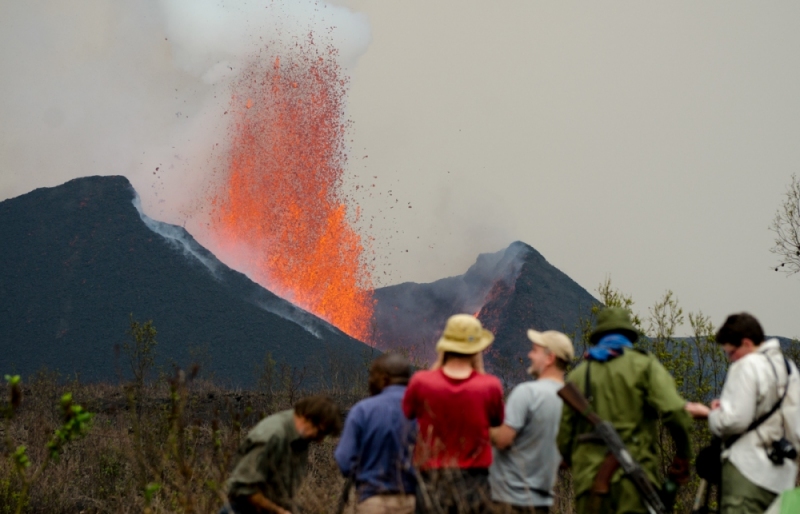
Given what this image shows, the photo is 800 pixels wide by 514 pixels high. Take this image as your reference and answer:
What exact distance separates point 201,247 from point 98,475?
4942cm

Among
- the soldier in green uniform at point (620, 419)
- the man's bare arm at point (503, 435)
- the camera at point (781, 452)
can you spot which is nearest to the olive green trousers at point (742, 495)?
the camera at point (781, 452)

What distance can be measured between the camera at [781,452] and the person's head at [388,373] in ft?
6.91

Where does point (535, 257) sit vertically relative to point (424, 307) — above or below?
above

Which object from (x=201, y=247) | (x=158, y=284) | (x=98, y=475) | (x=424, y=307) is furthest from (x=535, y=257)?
(x=98, y=475)

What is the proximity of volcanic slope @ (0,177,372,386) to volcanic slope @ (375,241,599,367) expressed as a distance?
1857 centimetres

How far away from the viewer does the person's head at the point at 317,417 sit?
4.76m

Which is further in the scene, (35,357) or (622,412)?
(35,357)

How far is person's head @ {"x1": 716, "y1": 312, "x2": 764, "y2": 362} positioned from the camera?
4930 mm

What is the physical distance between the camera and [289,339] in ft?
170

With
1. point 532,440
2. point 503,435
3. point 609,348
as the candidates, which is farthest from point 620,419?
point 503,435

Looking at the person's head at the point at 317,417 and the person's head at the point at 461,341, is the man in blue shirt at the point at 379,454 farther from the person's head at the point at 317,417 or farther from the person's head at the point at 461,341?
the person's head at the point at 461,341

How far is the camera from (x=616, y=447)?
15.7 feet

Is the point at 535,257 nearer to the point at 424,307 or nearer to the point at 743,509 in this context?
the point at 424,307

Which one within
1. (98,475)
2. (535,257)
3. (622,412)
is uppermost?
(535,257)
